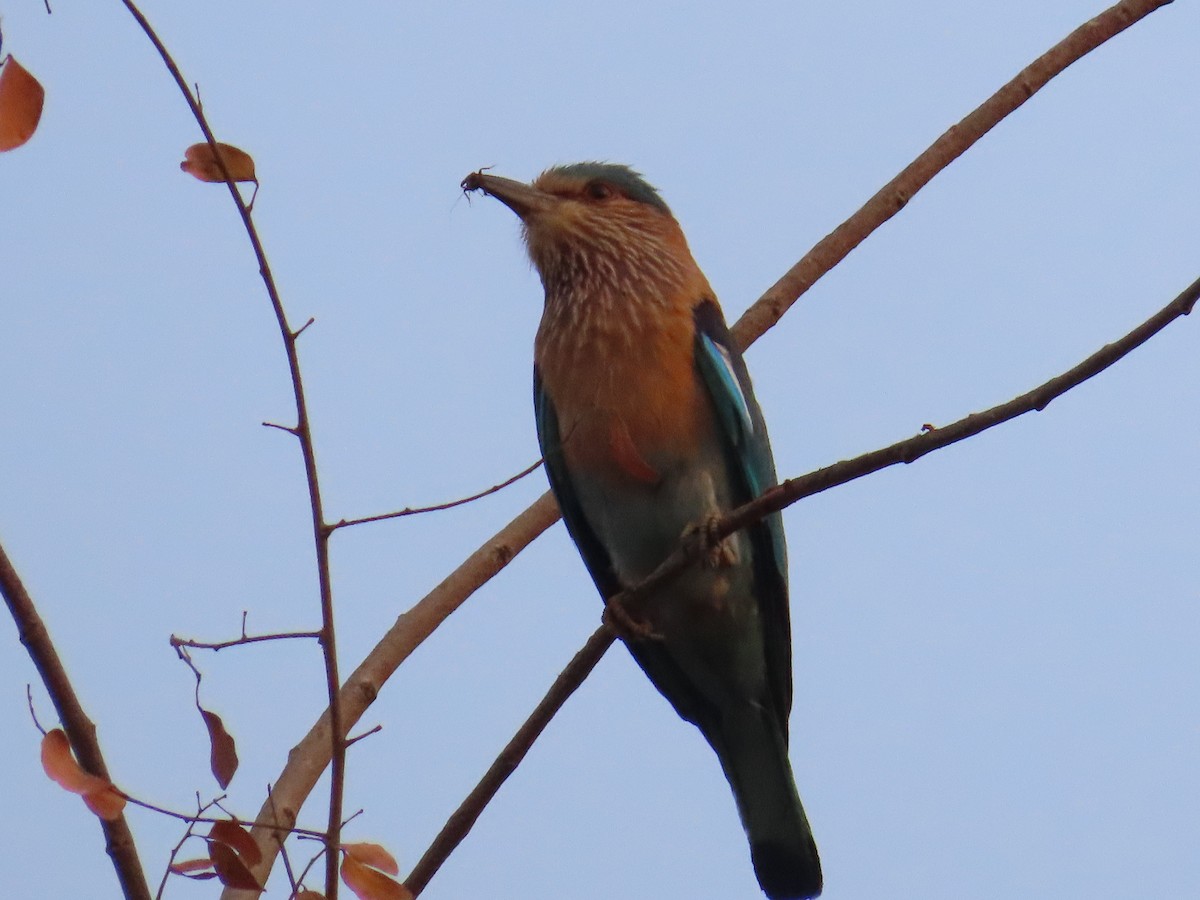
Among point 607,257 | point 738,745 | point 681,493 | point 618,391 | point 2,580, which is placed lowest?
point 2,580

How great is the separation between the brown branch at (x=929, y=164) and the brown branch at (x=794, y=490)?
130 centimetres

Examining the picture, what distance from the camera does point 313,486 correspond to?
2.61 metres

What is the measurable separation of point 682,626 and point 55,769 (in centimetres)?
245

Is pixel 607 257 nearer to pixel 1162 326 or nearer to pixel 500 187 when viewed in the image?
pixel 500 187

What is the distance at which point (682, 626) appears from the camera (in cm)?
455

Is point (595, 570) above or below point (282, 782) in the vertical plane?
above

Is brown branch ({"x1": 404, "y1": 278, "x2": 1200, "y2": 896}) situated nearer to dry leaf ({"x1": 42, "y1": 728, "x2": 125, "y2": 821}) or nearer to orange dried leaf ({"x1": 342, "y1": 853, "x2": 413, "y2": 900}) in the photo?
orange dried leaf ({"x1": 342, "y1": 853, "x2": 413, "y2": 900})

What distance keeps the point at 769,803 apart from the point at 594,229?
78.1 inches

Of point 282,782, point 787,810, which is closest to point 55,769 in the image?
point 282,782

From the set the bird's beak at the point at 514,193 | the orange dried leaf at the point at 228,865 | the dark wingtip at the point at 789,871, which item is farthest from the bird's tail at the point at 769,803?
the orange dried leaf at the point at 228,865

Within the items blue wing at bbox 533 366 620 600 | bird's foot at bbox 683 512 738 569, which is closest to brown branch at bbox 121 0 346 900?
bird's foot at bbox 683 512 738 569

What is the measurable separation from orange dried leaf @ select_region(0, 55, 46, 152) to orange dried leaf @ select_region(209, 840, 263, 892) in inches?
49.2

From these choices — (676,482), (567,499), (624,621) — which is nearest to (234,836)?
(624,621)

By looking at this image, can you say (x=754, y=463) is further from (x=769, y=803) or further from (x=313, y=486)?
(x=313, y=486)
